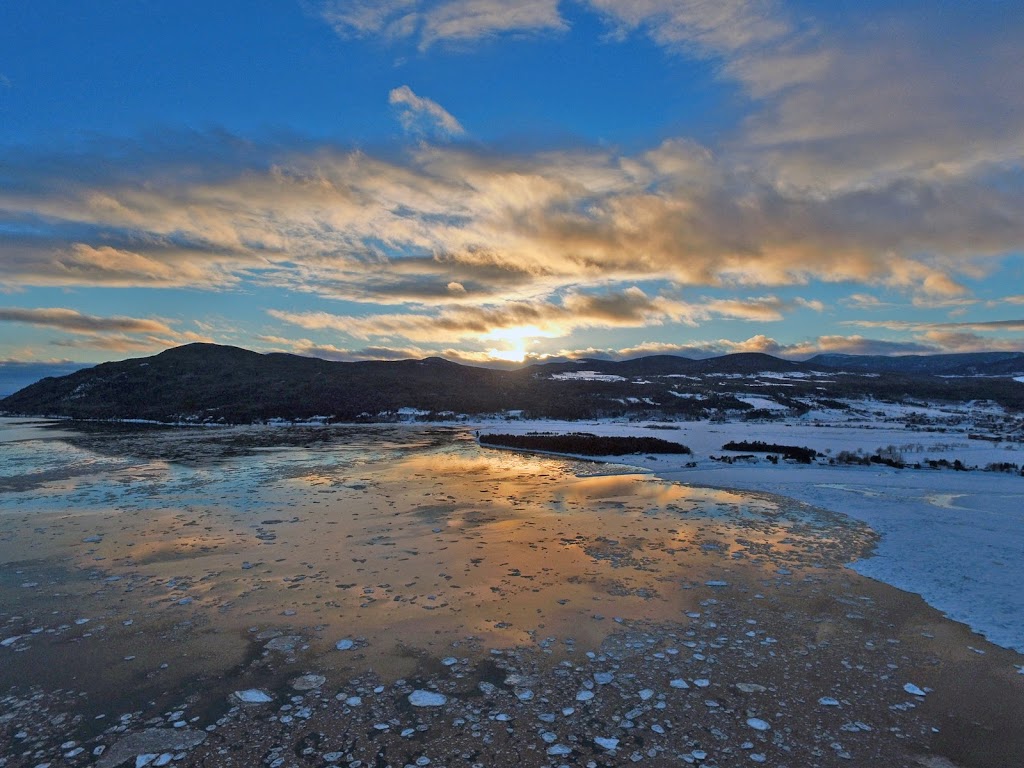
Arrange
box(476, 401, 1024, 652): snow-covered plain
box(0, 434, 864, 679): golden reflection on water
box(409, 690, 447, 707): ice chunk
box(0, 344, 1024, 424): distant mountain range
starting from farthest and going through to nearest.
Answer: box(0, 344, 1024, 424): distant mountain range < box(476, 401, 1024, 652): snow-covered plain < box(0, 434, 864, 679): golden reflection on water < box(409, 690, 447, 707): ice chunk

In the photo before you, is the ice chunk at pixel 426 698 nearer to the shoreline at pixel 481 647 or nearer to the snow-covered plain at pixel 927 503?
the shoreline at pixel 481 647

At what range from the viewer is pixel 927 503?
17.3 metres

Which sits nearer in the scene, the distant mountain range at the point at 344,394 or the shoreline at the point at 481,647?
the shoreline at the point at 481,647

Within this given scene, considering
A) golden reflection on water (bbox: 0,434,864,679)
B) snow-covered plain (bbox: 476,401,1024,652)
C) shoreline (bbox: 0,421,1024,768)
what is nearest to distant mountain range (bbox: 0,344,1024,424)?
snow-covered plain (bbox: 476,401,1024,652)

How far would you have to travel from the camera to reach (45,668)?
6.91 meters

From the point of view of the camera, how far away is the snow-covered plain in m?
9.59

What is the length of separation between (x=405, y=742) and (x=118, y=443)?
41687 millimetres

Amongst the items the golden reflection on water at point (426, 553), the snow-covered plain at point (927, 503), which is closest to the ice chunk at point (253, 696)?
the golden reflection on water at point (426, 553)

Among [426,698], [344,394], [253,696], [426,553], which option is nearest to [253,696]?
[253,696]

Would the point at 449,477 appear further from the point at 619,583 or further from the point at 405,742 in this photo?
the point at 405,742

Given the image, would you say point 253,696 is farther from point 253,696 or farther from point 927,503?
point 927,503

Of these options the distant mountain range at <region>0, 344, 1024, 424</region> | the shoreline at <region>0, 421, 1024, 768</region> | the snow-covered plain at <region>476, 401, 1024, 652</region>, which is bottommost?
the snow-covered plain at <region>476, 401, 1024, 652</region>

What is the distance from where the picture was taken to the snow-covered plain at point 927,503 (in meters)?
9.59

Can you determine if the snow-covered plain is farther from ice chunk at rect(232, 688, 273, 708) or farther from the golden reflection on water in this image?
ice chunk at rect(232, 688, 273, 708)
